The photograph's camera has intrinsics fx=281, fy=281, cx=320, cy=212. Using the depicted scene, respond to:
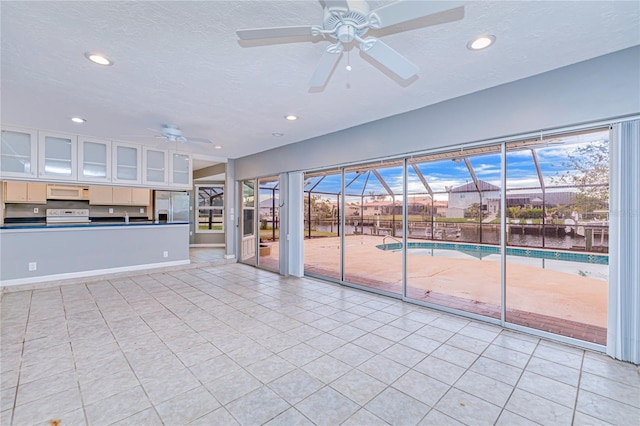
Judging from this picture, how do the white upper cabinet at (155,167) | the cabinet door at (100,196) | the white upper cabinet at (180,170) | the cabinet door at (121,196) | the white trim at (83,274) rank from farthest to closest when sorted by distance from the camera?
the cabinet door at (121,196) < the cabinet door at (100,196) < the white upper cabinet at (180,170) < the white upper cabinet at (155,167) < the white trim at (83,274)

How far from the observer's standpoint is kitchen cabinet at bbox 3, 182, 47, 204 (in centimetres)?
582

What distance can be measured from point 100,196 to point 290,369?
679 centimetres

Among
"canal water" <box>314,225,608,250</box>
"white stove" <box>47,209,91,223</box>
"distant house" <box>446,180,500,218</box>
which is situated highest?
"distant house" <box>446,180,500,218</box>

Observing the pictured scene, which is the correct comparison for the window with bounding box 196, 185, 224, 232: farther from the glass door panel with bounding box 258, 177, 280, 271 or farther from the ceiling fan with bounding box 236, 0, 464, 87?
the ceiling fan with bounding box 236, 0, 464, 87

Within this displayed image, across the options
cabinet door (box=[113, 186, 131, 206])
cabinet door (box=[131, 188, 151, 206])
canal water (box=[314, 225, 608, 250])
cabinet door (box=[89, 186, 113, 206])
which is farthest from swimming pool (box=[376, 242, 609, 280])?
cabinet door (box=[89, 186, 113, 206])

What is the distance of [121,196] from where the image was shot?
6.92 m

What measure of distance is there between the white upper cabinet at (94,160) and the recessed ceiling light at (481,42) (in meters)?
6.24

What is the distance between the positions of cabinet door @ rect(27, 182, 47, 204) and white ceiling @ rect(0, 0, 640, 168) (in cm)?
256

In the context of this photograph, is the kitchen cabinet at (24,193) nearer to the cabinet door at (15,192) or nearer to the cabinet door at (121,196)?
A: the cabinet door at (15,192)

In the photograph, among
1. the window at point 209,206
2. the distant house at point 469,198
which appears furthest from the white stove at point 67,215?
the distant house at point 469,198

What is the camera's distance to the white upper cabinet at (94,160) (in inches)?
205

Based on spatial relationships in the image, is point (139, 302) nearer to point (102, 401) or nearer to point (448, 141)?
point (102, 401)

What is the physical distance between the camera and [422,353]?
2623 mm

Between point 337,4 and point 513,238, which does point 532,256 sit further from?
point 337,4
